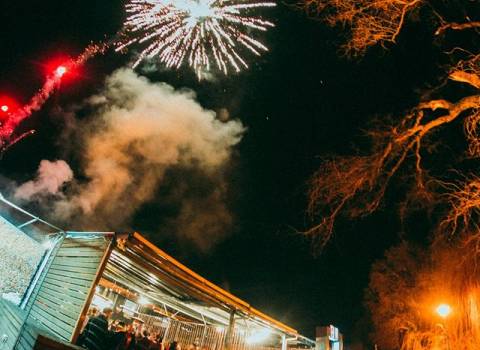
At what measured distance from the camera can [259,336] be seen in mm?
14930

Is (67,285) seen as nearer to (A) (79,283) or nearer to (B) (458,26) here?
(A) (79,283)

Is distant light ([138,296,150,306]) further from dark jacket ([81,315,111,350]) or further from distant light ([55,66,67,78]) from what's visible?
distant light ([55,66,67,78])

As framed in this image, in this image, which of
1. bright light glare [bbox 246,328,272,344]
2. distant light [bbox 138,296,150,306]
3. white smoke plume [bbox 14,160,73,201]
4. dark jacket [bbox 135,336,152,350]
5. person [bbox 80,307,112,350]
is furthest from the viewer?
white smoke plume [bbox 14,160,73,201]

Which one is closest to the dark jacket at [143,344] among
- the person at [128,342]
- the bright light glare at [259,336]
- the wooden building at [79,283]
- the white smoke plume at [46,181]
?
the person at [128,342]

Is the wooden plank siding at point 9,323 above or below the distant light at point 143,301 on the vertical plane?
below

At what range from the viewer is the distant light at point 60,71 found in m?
25.1

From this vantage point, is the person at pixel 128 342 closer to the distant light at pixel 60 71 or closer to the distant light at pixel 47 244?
the distant light at pixel 47 244

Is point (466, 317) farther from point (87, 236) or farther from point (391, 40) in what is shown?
point (87, 236)

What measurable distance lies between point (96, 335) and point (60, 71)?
23358 mm

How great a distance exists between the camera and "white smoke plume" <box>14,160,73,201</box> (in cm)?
2289

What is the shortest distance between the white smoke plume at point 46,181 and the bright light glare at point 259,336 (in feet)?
55.2

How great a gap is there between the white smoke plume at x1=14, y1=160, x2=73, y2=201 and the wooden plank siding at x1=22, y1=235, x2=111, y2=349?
16641 millimetres

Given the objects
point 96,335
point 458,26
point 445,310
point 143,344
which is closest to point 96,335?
point 96,335

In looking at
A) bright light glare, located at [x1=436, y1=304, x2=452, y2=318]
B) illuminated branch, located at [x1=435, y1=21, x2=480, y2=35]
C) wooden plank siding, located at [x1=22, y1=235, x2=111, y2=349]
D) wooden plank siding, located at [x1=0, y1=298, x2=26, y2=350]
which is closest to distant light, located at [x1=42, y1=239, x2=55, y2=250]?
wooden plank siding, located at [x1=22, y1=235, x2=111, y2=349]
